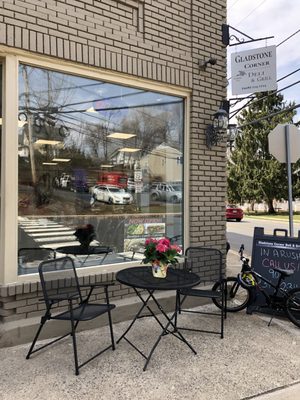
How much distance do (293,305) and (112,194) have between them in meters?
3.02

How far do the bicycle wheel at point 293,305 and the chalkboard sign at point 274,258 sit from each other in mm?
278

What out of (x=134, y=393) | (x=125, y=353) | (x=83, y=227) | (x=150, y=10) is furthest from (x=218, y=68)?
(x=134, y=393)

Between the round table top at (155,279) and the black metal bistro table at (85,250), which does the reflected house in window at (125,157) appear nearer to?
the black metal bistro table at (85,250)

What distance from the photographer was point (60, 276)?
4145 mm

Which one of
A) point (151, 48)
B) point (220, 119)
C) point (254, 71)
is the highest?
point (254, 71)

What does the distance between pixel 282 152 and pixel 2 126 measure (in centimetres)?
385

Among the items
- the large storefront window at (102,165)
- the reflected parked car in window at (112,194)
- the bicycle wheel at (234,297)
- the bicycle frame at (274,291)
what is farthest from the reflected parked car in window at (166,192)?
the bicycle frame at (274,291)

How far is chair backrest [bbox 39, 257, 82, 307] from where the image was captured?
3996 millimetres

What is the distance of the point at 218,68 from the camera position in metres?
5.48

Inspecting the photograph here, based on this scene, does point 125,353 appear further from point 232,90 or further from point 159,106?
point 232,90

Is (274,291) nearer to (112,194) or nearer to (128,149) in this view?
(112,194)

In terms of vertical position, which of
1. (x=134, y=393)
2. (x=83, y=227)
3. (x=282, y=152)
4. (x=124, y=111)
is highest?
(x=124, y=111)

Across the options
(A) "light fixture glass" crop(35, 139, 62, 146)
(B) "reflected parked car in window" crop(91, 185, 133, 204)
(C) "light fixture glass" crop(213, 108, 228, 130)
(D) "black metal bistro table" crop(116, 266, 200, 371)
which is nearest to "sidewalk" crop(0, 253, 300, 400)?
(D) "black metal bistro table" crop(116, 266, 200, 371)


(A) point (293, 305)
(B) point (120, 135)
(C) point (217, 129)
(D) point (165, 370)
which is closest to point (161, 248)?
(D) point (165, 370)
